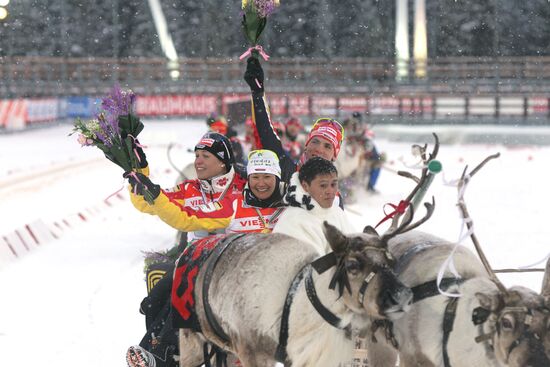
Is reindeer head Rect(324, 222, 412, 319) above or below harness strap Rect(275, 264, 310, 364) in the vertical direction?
above

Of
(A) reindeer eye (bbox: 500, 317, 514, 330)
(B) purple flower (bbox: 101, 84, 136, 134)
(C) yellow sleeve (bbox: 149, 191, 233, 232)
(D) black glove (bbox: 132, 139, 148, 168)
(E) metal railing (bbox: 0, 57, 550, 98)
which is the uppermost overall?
(B) purple flower (bbox: 101, 84, 136, 134)

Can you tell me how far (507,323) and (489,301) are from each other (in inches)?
5.9

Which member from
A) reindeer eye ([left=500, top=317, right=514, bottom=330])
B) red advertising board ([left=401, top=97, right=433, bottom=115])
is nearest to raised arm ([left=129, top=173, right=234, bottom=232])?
reindeer eye ([left=500, top=317, right=514, bottom=330])

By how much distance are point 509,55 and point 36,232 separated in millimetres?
49992

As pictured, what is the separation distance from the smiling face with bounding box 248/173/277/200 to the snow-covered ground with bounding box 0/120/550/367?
2.81ft

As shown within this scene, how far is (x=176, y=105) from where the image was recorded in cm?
4128

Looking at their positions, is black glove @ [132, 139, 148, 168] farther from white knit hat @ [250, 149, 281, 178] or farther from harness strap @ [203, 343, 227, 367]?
harness strap @ [203, 343, 227, 367]

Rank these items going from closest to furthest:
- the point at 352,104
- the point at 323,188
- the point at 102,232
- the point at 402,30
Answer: the point at 323,188
the point at 102,232
the point at 352,104
the point at 402,30

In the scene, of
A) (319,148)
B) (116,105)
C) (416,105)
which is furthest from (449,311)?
(416,105)

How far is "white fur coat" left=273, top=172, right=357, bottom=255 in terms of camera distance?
18.4 ft

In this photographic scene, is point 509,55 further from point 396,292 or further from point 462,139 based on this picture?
point 396,292

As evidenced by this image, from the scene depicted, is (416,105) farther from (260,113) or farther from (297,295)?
(297,295)

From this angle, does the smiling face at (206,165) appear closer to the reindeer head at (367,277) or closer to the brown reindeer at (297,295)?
the brown reindeer at (297,295)

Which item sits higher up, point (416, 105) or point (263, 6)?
point (263, 6)
